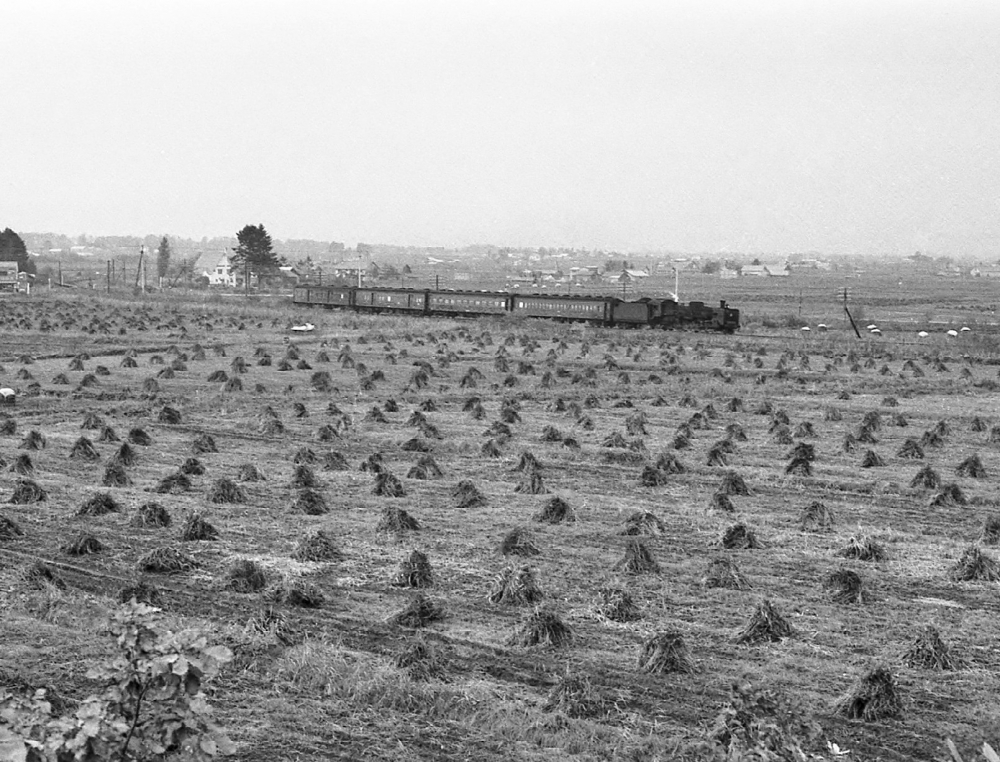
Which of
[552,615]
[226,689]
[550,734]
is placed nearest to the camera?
[550,734]

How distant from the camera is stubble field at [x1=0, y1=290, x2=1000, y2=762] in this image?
38.7ft

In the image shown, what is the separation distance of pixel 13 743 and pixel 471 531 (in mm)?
13757

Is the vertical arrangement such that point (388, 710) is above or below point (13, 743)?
below

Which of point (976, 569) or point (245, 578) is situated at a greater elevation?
point (976, 569)

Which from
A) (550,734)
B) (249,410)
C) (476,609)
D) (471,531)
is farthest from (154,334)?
(550,734)

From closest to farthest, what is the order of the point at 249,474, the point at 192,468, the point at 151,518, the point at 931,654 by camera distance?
the point at 931,654
the point at 151,518
the point at 249,474
the point at 192,468

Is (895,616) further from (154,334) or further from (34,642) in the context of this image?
(154,334)

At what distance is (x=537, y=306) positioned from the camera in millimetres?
82188

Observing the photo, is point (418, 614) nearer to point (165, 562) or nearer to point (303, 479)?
point (165, 562)

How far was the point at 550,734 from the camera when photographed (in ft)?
36.4

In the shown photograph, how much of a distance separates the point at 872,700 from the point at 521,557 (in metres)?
7.02

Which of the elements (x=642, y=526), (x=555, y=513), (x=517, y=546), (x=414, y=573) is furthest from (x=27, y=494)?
(x=642, y=526)

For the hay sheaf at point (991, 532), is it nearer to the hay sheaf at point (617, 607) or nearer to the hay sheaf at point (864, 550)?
the hay sheaf at point (864, 550)

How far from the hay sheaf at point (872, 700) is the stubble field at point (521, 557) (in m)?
0.05
